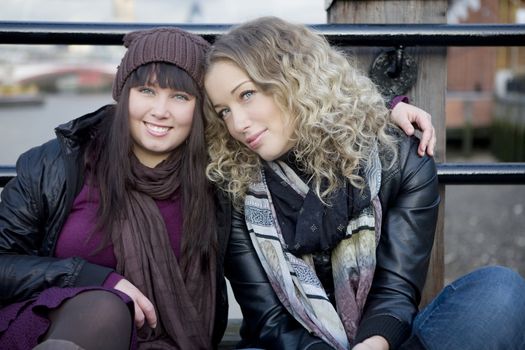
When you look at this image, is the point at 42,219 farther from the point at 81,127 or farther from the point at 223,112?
the point at 223,112

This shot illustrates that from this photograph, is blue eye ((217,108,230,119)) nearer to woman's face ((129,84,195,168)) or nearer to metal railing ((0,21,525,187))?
woman's face ((129,84,195,168))

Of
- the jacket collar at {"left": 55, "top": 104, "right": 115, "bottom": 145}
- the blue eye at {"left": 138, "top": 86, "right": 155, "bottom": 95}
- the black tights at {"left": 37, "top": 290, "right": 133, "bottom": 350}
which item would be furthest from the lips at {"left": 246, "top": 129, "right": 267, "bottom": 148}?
the black tights at {"left": 37, "top": 290, "right": 133, "bottom": 350}

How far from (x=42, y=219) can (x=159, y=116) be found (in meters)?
0.43

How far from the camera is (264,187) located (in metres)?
2.07

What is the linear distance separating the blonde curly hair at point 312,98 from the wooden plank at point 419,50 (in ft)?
0.64

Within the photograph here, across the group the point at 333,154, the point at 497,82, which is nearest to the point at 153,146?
the point at 333,154

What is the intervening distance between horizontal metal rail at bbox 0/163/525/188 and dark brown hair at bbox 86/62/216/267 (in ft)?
2.34

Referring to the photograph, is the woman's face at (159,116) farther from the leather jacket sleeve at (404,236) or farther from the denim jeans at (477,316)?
the denim jeans at (477,316)

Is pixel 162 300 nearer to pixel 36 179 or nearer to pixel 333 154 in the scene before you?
pixel 36 179


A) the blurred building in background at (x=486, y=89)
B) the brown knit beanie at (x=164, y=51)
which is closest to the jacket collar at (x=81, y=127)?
the brown knit beanie at (x=164, y=51)

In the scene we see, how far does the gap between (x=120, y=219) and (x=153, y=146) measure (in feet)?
0.75

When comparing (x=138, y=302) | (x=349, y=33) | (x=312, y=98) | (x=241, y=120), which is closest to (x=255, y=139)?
(x=241, y=120)

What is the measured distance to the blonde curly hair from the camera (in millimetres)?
1942

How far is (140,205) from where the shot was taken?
204 centimetres
